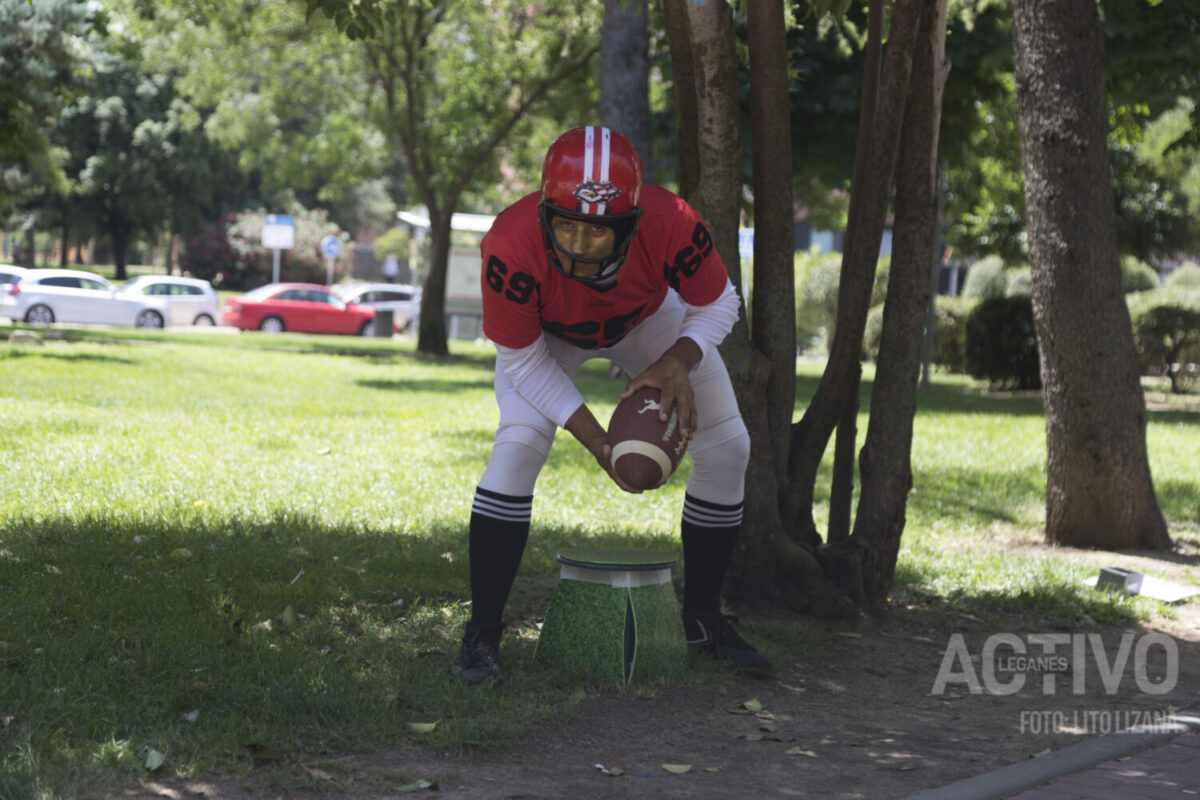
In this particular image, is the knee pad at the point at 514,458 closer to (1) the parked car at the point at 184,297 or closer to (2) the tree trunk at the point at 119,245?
(1) the parked car at the point at 184,297

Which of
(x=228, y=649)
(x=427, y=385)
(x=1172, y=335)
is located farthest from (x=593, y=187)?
(x=1172, y=335)

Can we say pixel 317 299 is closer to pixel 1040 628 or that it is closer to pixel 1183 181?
pixel 1183 181

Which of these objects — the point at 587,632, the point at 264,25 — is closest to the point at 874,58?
the point at 587,632

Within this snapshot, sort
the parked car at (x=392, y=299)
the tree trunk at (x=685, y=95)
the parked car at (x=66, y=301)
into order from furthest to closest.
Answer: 1. the parked car at (x=392, y=299)
2. the parked car at (x=66, y=301)
3. the tree trunk at (x=685, y=95)

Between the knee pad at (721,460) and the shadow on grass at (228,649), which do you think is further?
the knee pad at (721,460)

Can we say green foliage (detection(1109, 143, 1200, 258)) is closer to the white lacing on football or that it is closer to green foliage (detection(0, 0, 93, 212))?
green foliage (detection(0, 0, 93, 212))

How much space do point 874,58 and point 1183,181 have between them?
2062 centimetres

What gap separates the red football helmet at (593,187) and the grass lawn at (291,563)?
1606 millimetres

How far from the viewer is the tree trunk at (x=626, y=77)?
738 inches

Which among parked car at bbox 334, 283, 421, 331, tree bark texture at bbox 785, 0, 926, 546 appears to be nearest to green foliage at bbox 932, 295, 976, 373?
parked car at bbox 334, 283, 421, 331

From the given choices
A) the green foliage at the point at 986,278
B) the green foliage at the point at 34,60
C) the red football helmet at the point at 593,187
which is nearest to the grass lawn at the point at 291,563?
the red football helmet at the point at 593,187

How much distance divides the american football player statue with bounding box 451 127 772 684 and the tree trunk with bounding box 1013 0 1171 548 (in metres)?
3.96

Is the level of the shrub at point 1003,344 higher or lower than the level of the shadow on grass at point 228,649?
higher

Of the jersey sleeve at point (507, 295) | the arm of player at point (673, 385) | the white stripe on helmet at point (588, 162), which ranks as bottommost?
the arm of player at point (673, 385)
